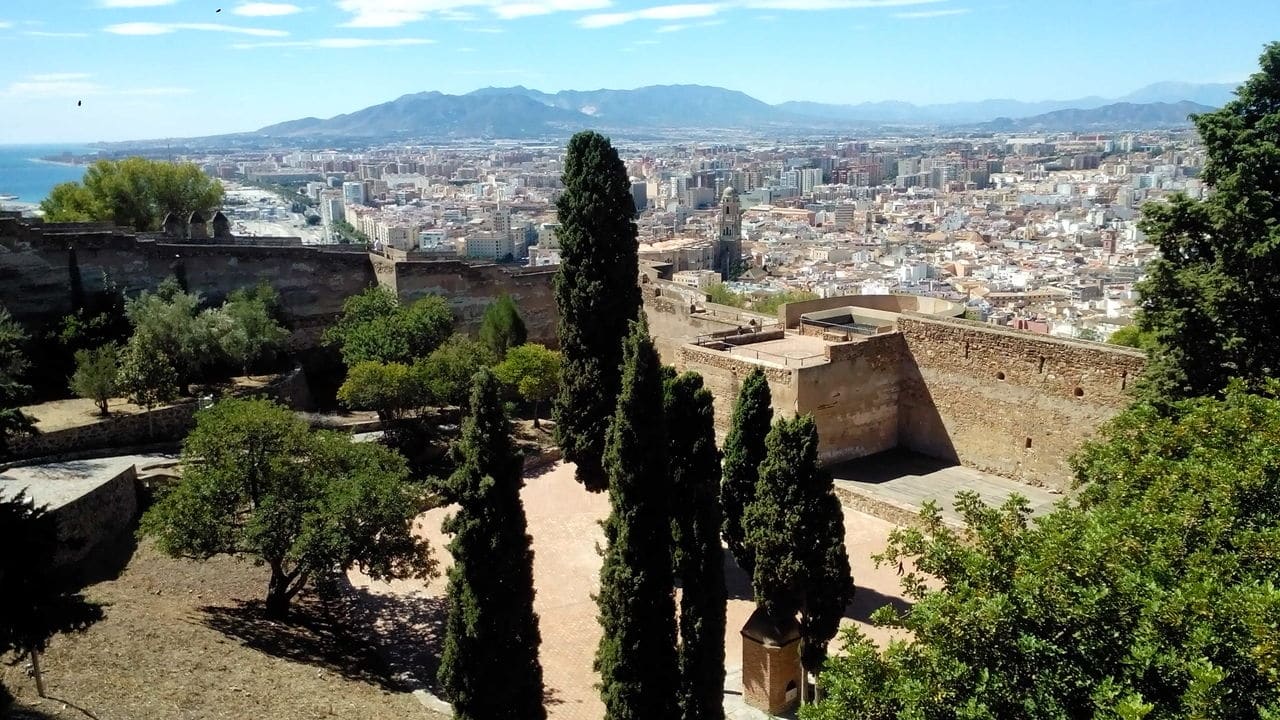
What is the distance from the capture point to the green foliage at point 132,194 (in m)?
29.4

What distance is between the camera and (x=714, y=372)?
1869 centimetres

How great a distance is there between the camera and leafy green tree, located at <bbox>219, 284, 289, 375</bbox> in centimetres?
2136

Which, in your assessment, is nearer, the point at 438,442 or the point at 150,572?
the point at 150,572

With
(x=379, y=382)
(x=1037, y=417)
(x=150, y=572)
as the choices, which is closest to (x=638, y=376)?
(x=150, y=572)

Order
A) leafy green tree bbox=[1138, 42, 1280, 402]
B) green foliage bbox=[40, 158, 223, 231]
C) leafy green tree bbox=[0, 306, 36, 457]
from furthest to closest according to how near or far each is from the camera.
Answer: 1. green foliage bbox=[40, 158, 223, 231]
2. leafy green tree bbox=[1138, 42, 1280, 402]
3. leafy green tree bbox=[0, 306, 36, 457]

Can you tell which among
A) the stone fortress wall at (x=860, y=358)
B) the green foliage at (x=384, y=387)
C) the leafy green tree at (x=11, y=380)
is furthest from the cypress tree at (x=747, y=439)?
the green foliage at (x=384, y=387)

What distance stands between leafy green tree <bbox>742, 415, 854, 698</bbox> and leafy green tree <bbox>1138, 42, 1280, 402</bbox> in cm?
489

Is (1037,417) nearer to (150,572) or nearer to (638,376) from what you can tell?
(638,376)

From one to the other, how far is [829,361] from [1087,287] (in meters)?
84.6

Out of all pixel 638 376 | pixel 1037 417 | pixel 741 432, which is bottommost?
pixel 1037 417

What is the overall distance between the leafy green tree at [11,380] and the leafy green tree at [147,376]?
5.53ft

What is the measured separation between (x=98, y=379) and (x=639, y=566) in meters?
13.5

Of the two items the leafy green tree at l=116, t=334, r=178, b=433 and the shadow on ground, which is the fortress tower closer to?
the leafy green tree at l=116, t=334, r=178, b=433

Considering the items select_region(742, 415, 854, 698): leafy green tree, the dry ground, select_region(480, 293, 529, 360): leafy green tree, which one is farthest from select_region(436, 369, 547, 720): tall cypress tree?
select_region(480, 293, 529, 360): leafy green tree
